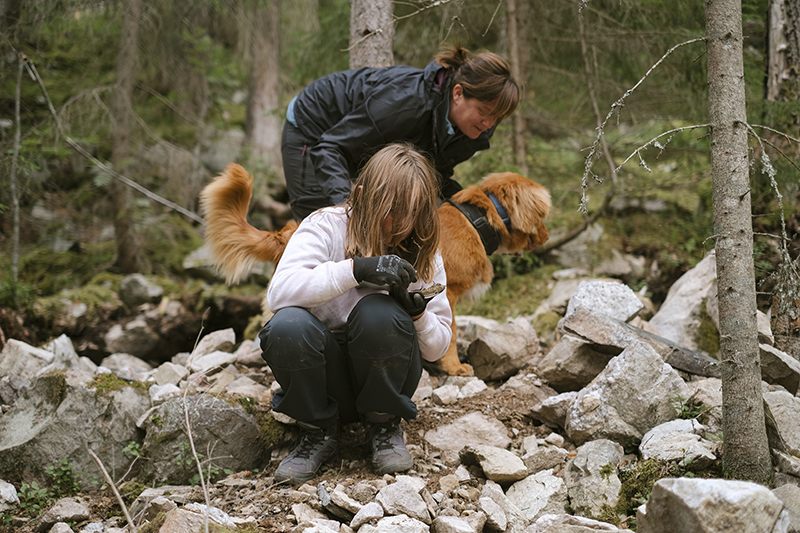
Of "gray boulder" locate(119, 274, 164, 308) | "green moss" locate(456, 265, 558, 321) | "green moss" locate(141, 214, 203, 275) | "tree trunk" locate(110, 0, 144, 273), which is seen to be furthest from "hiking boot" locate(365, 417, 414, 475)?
"green moss" locate(141, 214, 203, 275)

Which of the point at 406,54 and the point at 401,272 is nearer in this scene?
the point at 401,272

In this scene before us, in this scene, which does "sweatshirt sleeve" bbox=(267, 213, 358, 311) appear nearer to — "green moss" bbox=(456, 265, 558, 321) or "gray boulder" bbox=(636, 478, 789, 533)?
"gray boulder" bbox=(636, 478, 789, 533)

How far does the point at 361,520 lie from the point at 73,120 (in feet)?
18.6

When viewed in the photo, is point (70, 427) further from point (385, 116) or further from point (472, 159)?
point (472, 159)

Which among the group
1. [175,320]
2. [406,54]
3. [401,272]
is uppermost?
[406,54]

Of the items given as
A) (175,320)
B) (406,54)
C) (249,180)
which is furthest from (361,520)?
(406,54)

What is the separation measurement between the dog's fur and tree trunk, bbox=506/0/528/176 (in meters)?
1.53

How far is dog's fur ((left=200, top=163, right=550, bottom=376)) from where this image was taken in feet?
11.0

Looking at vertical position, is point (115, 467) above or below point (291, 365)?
below

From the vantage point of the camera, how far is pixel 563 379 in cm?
324

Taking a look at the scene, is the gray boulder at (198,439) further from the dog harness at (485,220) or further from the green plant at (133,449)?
the dog harness at (485,220)

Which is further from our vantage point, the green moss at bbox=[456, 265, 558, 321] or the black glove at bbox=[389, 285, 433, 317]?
the green moss at bbox=[456, 265, 558, 321]

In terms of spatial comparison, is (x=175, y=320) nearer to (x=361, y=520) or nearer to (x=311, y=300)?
(x=311, y=300)

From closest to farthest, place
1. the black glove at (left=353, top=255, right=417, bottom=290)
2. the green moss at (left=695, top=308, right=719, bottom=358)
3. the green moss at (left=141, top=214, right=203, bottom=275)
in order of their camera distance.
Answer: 1. the black glove at (left=353, top=255, right=417, bottom=290)
2. the green moss at (left=695, top=308, right=719, bottom=358)
3. the green moss at (left=141, top=214, right=203, bottom=275)
